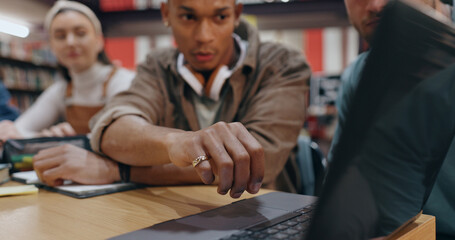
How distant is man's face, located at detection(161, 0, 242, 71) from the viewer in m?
Answer: 1.08

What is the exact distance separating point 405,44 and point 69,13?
2227 mm

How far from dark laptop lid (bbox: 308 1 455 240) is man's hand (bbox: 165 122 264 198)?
0.82 feet

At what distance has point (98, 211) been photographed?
25.2 inches

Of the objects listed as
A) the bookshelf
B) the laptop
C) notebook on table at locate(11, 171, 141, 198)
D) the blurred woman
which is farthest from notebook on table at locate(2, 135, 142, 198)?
the bookshelf

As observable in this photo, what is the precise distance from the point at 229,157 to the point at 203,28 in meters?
0.62

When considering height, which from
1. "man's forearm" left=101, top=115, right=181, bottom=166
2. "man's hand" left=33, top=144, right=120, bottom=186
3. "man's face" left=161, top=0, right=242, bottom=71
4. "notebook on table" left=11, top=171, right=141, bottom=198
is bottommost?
"notebook on table" left=11, top=171, right=141, bottom=198

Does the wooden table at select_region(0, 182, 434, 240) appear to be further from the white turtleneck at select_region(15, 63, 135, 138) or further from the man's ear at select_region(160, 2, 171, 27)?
the white turtleneck at select_region(15, 63, 135, 138)

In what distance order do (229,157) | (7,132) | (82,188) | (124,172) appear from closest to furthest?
1. (229,157)
2. (82,188)
3. (124,172)
4. (7,132)

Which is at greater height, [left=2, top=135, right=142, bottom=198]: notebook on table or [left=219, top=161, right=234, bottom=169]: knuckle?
[left=219, top=161, right=234, bottom=169]: knuckle

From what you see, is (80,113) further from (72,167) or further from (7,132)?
(72,167)

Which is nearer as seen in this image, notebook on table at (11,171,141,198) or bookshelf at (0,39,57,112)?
notebook on table at (11,171,141,198)

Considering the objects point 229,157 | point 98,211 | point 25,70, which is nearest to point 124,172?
point 98,211

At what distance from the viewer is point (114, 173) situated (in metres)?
0.90

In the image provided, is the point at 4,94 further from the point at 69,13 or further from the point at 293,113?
the point at 293,113
